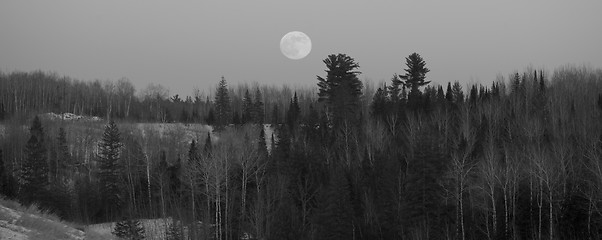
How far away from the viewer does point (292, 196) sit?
54562 mm

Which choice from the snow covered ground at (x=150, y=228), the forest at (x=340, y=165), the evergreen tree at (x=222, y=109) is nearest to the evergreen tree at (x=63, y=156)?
the forest at (x=340, y=165)

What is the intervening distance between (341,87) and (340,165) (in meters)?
17.0

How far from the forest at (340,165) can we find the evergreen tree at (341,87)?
18 centimetres

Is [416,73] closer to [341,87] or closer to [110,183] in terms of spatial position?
[341,87]

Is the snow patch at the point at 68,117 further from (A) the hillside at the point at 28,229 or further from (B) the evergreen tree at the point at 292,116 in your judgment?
(A) the hillside at the point at 28,229

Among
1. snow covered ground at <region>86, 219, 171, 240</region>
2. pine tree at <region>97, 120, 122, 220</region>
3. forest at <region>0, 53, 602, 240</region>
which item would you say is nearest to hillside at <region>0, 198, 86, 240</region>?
forest at <region>0, 53, 602, 240</region>

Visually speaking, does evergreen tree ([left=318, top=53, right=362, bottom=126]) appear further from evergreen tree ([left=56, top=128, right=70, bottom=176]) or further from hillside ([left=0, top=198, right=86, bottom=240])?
hillside ([left=0, top=198, right=86, bottom=240])

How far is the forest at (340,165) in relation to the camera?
43.5 meters

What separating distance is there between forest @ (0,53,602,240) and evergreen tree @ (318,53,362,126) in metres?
0.18

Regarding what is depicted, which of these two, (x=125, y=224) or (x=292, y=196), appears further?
(x=292, y=196)

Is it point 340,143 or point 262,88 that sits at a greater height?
point 262,88

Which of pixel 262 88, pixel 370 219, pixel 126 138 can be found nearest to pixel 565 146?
pixel 370 219

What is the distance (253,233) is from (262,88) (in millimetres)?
87103

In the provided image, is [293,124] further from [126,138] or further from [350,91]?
[126,138]
